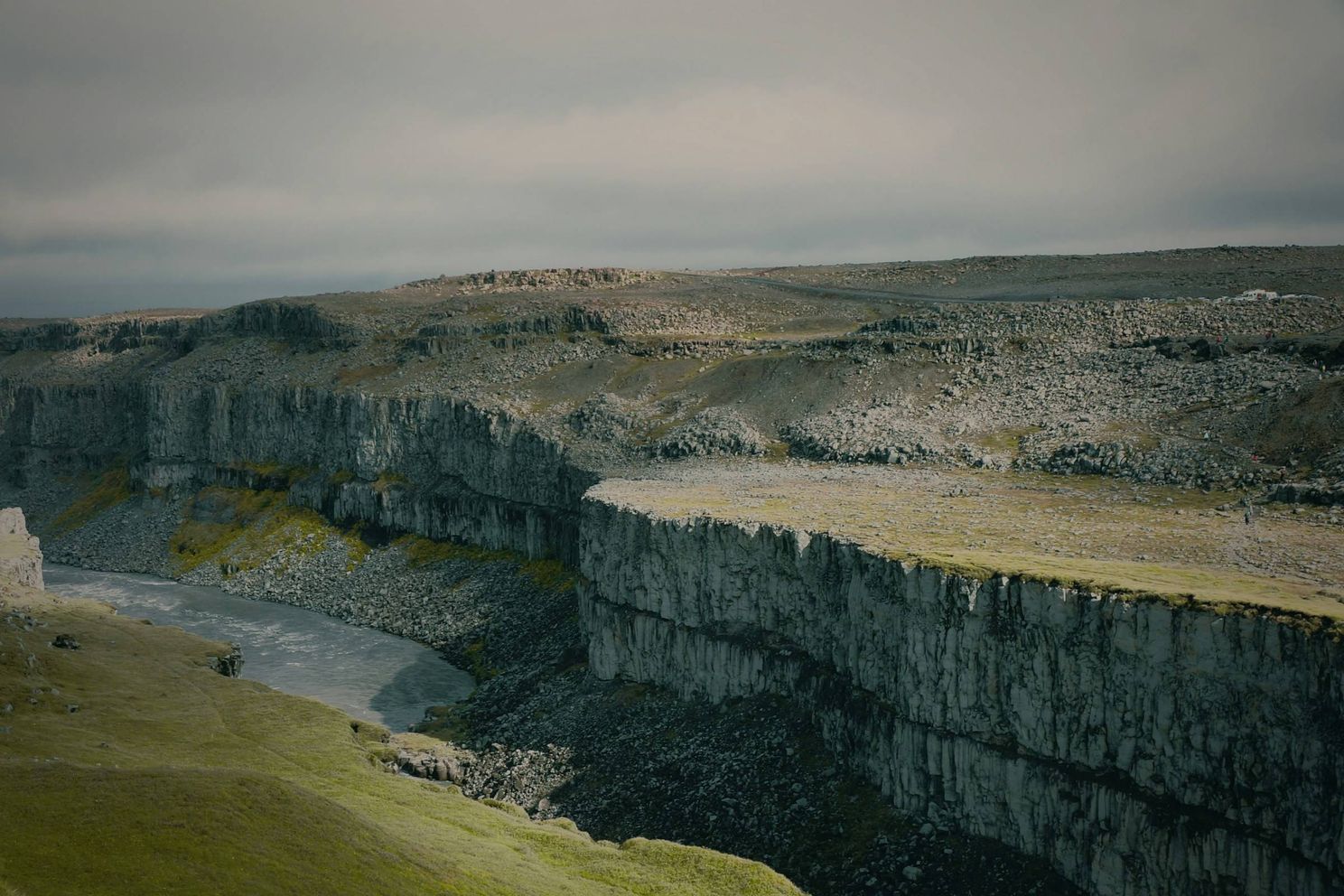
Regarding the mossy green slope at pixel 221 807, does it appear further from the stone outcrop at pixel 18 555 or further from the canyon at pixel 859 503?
the canyon at pixel 859 503

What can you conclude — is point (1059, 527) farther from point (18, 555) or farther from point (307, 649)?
point (18, 555)

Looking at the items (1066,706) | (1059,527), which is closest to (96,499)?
(1059,527)

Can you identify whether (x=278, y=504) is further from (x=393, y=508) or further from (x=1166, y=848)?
(x=1166, y=848)

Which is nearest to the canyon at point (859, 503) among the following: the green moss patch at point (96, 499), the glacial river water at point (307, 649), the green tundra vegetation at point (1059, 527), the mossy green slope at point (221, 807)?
the green tundra vegetation at point (1059, 527)

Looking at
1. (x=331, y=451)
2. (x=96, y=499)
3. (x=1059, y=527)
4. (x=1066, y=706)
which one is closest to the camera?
(x=1066, y=706)

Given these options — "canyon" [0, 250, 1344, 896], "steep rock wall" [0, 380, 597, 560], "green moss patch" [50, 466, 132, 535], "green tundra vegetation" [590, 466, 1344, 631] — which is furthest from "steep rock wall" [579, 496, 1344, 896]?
"green moss patch" [50, 466, 132, 535]

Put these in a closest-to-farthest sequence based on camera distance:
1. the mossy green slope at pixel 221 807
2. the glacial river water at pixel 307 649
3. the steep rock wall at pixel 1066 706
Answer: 1. the mossy green slope at pixel 221 807
2. the steep rock wall at pixel 1066 706
3. the glacial river water at pixel 307 649
